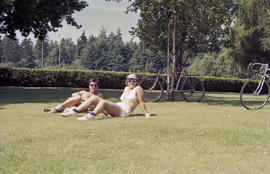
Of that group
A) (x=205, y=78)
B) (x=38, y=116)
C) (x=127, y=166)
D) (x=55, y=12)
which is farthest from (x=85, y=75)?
(x=127, y=166)

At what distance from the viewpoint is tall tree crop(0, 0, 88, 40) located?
58.4ft

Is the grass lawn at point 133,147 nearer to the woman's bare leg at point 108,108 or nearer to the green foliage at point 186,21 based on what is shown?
the woman's bare leg at point 108,108

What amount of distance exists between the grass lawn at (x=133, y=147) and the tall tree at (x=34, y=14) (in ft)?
39.7

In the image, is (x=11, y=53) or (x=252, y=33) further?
(x=11, y=53)

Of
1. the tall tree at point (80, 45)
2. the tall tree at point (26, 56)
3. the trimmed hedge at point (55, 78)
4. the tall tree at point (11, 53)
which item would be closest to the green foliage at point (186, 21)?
the trimmed hedge at point (55, 78)

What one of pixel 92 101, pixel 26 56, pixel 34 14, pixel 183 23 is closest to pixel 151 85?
pixel 92 101

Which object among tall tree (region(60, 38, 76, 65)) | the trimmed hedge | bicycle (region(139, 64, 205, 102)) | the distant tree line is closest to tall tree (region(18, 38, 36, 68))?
the distant tree line

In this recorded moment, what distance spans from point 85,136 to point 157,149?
1.53 m

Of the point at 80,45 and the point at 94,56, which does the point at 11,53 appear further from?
the point at 94,56

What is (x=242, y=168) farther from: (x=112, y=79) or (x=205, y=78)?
(x=205, y=78)

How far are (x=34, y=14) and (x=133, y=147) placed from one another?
16558mm

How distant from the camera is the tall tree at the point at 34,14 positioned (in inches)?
701

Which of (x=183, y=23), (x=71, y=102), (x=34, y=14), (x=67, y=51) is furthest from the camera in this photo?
(x=67, y=51)

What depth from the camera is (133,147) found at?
16.3 feet
